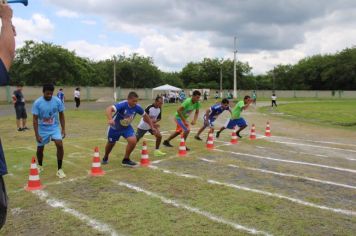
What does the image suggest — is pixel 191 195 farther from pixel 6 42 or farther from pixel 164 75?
pixel 164 75

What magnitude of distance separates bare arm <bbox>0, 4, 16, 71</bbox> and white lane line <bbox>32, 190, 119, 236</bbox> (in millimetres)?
2696

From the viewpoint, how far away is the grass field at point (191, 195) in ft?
15.4

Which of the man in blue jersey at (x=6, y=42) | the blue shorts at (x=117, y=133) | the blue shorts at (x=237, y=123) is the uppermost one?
the man in blue jersey at (x=6, y=42)

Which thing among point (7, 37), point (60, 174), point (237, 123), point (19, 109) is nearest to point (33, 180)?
point (60, 174)

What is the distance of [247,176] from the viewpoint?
7402mm

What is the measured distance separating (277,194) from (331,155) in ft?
15.7

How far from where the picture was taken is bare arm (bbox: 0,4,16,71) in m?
2.39

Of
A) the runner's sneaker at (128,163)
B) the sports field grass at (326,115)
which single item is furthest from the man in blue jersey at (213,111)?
the sports field grass at (326,115)

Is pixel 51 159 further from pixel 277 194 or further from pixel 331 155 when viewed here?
pixel 331 155

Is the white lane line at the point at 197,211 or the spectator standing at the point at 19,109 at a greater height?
the spectator standing at the point at 19,109

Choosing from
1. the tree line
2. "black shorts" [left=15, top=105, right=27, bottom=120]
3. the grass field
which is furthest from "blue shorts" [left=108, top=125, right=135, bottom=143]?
the tree line

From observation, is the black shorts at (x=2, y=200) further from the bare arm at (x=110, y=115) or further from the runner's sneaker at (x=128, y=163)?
the runner's sneaker at (x=128, y=163)

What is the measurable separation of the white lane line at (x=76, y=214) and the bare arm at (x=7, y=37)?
8.84 ft

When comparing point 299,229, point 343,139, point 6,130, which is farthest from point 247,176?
point 6,130
